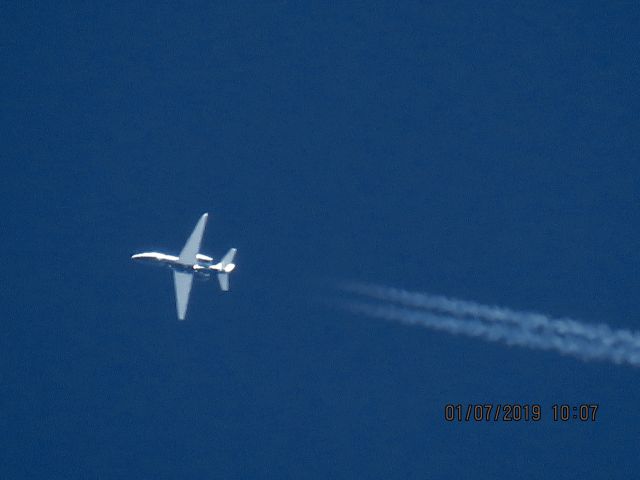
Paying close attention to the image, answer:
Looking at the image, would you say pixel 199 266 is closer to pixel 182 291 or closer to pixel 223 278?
pixel 223 278

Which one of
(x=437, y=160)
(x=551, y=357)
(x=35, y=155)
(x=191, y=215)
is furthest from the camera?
(x=35, y=155)

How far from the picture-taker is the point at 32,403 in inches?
3900

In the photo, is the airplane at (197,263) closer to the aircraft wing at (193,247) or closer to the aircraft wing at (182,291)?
the aircraft wing at (193,247)

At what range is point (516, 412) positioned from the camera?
93.4 meters

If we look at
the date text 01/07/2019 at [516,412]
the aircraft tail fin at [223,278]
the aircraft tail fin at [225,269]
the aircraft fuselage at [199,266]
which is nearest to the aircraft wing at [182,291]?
the aircraft fuselage at [199,266]

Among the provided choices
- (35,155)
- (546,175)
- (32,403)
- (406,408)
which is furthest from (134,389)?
(546,175)

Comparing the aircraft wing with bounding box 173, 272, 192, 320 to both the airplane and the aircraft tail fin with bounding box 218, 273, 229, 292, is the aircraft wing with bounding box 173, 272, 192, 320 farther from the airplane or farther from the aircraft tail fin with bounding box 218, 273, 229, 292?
the aircraft tail fin with bounding box 218, 273, 229, 292

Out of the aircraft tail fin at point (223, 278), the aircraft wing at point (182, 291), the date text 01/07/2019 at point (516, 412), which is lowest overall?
the aircraft wing at point (182, 291)

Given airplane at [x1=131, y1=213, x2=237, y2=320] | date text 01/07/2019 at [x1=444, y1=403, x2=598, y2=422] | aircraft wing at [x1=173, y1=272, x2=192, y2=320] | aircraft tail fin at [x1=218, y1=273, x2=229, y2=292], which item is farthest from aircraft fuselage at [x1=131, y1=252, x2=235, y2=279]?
date text 01/07/2019 at [x1=444, y1=403, x2=598, y2=422]

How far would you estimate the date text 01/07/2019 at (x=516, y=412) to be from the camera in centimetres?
9288

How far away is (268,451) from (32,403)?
104ft

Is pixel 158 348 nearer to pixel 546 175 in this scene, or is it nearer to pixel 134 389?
pixel 134 389

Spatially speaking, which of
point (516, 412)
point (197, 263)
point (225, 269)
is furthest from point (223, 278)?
point (516, 412)

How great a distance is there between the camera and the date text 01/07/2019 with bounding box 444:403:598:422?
305 ft
